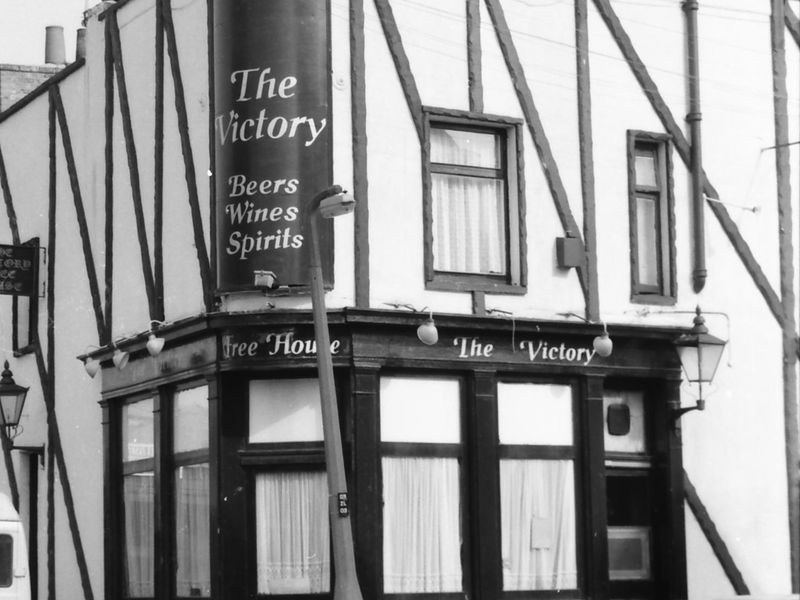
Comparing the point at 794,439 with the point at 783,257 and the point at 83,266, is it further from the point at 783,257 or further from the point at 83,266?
the point at 83,266

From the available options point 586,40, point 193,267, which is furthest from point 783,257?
point 193,267

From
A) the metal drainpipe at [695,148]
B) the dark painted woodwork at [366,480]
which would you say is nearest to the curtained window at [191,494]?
the dark painted woodwork at [366,480]

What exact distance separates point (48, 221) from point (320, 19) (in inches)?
283

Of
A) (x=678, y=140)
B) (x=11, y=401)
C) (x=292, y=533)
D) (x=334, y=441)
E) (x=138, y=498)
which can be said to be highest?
(x=678, y=140)

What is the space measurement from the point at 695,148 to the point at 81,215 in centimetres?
811

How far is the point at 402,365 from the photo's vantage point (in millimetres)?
20125

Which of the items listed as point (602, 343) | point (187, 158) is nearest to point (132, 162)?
point (187, 158)

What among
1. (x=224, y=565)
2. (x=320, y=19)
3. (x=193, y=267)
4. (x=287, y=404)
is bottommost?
(x=224, y=565)

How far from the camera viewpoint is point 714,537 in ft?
73.2

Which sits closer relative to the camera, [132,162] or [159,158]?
[159,158]

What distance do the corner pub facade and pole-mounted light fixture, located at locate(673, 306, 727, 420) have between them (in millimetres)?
184

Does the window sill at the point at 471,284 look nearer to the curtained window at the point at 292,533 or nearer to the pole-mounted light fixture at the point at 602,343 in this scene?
the pole-mounted light fixture at the point at 602,343

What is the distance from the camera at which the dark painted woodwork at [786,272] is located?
23.0m

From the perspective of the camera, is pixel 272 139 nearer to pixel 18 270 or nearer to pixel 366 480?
pixel 366 480
